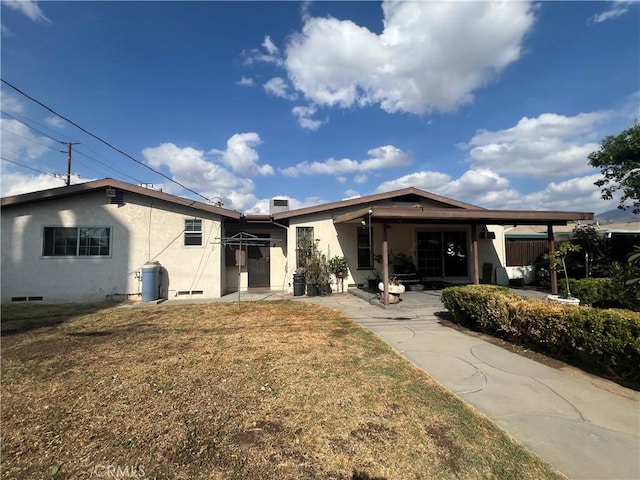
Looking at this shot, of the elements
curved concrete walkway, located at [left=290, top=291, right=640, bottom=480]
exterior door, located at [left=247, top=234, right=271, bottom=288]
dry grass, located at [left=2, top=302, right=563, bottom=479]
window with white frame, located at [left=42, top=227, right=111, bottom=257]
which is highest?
window with white frame, located at [left=42, top=227, right=111, bottom=257]

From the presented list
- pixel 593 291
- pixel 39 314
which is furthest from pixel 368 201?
pixel 39 314

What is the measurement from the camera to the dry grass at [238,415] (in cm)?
246

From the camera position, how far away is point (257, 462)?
2490mm

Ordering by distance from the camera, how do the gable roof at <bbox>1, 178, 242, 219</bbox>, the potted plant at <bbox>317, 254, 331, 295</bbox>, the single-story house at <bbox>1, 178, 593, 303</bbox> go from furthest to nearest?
the potted plant at <bbox>317, 254, 331, 295</bbox>
the single-story house at <bbox>1, 178, 593, 303</bbox>
the gable roof at <bbox>1, 178, 242, 219</bbox>

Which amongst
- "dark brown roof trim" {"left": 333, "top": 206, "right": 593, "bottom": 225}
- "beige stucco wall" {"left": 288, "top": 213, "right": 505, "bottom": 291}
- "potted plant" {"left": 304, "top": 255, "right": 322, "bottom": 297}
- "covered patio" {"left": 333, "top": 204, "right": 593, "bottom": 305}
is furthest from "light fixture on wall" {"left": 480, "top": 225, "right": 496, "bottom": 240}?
"potted plant" {"left": 304, "top": 255, "right": 322, "bottom": 297}

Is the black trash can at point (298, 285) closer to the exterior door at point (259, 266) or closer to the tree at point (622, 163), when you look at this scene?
the exterior door at point (259, 266)

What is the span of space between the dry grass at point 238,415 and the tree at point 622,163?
13604mm

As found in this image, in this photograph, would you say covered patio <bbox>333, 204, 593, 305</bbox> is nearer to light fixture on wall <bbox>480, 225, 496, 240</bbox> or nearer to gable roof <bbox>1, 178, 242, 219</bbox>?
light fixture on wall <bbox>480, 225, 496, 240</bbox>

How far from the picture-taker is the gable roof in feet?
A: 33.2

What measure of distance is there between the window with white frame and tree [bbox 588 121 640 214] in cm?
1966

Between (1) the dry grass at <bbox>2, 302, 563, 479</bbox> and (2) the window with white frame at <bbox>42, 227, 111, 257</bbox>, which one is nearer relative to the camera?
(1) the dry grass at <bbox>2, 302, 563, 479</bbox>

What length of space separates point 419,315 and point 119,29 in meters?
11.2

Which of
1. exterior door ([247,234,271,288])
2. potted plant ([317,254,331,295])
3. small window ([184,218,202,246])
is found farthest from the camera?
exterior door ([247,234,271,288])

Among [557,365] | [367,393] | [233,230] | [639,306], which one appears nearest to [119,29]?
[233,230]
